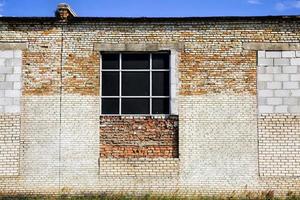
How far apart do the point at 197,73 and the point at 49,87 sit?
4.40m

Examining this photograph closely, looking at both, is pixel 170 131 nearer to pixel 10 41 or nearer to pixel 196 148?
pixel 196 148

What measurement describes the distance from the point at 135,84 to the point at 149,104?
0.73m

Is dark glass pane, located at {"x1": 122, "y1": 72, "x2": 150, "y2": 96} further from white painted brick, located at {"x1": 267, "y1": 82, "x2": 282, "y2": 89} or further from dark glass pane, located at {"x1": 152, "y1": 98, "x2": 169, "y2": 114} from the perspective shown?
white painted brick, located at {"x1": 267, "y1": 82, "x2": 282, "y2": 89}

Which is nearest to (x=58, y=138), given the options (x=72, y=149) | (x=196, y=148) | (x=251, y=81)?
(x=72, y=149)

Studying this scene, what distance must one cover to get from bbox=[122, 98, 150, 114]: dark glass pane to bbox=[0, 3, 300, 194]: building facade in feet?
0.10

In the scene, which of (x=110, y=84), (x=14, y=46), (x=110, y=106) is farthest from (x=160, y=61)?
(x=14, y=46)

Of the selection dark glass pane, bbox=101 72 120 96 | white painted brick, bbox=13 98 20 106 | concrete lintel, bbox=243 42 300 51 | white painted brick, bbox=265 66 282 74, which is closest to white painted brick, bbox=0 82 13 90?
white painted brick, bbox=13 98 20 106

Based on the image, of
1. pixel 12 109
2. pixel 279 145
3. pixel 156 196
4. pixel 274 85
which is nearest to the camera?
pixel 156 196

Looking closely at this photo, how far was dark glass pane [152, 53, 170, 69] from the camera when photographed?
16.6m

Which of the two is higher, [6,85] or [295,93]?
[6,85]

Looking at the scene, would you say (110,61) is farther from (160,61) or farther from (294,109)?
(294,109)

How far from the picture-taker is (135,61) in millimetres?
16594

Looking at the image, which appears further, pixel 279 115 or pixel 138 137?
pixel 138 137

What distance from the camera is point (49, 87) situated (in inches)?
647
